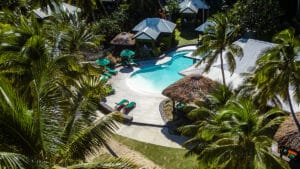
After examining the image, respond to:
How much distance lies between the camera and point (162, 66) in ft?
116

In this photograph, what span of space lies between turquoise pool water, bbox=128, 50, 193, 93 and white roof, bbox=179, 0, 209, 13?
26.7 ft

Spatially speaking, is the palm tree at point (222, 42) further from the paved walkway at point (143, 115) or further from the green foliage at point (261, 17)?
the green foliage at point (261, 17)

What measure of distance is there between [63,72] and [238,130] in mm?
8424

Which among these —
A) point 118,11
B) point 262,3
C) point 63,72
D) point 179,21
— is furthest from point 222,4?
point 63,72

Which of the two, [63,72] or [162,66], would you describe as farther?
[162,66]

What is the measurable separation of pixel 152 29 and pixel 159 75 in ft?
20.1

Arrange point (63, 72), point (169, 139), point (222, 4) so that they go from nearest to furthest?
point (63, 72)
point (169, 139)
point (222, 4)

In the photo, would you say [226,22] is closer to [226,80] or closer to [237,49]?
[237,49]

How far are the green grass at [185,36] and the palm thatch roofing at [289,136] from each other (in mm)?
23467

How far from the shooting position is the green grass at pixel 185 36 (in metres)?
40.0

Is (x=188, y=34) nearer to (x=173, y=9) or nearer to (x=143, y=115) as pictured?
(x=173, y=9)

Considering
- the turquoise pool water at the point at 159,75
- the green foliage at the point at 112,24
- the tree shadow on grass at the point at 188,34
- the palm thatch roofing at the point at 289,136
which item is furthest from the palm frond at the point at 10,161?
the tree shadow on grass at the point at 188,34

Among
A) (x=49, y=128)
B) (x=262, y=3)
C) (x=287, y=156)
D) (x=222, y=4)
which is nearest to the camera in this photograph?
(x=49, y=128)

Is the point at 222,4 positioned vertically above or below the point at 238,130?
above
